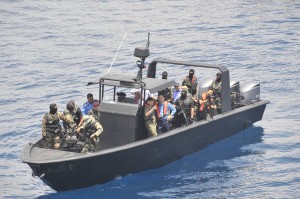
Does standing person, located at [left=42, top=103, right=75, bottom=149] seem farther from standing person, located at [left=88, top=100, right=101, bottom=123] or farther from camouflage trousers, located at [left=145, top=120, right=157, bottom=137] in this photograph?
camouflage trousers, located at [left=145, top=120, right=157, bottom=137]

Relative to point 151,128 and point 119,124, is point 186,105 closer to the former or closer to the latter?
point 151,128

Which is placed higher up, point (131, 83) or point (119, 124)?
point (131, 83)

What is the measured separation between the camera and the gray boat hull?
23.4m

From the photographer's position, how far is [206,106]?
2752 centimetres

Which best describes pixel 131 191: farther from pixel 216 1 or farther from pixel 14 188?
pixel 216 1

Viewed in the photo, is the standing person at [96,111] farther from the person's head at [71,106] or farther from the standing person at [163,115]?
the standing person at [163,115]

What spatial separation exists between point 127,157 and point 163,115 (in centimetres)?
242

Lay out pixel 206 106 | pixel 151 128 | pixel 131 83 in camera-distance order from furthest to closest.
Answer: pixel 206 106, pixel 151 128, pixel 131 83

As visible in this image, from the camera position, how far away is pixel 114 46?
44125mm

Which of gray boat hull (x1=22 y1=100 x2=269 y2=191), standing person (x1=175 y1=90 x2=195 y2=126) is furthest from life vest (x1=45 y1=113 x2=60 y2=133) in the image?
standing person (x1=175 y1=90 x2=195 y2=126)

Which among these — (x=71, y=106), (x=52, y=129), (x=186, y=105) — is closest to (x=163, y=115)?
(x=186, y=105)

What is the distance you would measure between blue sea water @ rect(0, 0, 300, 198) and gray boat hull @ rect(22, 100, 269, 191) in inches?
A: 14.4

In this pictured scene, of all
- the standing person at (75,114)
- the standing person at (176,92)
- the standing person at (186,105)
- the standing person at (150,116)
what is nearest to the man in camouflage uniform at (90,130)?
the standing person at (75,114)

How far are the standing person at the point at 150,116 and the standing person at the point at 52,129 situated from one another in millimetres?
2805
